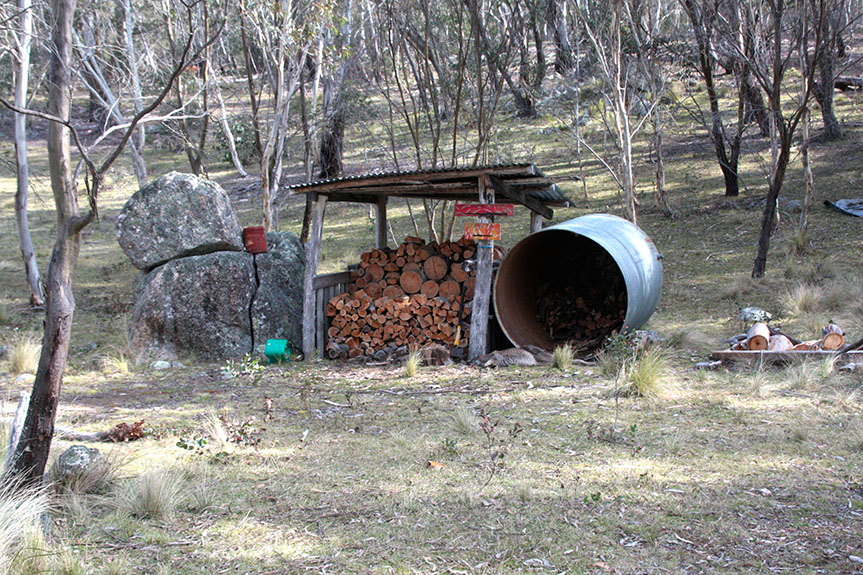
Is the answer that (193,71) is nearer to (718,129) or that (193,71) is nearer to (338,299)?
(338,299)

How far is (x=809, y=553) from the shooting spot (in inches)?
135

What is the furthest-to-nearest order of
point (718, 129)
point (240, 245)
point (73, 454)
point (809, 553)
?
point (718, 129)
point (240, 245)
point (73, 454)
point (809, 553)

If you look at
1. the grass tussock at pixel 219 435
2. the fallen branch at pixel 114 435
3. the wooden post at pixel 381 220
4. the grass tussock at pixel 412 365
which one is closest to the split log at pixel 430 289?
the grass tussock at pixel 412 365

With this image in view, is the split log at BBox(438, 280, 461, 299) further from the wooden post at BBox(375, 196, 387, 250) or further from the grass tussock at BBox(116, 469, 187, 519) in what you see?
the grass tussock at BBox(116, 469, 187, 519)

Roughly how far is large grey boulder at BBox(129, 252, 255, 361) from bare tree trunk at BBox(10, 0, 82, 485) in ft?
18.1

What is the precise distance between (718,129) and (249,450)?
14010 millimetres

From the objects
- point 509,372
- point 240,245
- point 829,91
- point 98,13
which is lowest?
point 509,372

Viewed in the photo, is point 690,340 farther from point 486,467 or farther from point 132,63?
point 132,63

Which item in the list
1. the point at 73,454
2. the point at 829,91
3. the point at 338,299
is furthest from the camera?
the point at 829,91

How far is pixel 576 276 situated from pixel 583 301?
0.61 metres

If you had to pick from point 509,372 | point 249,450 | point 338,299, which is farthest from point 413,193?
point 249,450

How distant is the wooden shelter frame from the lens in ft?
27.5

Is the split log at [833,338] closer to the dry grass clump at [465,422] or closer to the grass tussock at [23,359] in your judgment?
the dry grass clump at [465,422]

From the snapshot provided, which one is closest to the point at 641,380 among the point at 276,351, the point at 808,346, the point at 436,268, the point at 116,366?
the point at 808,346
